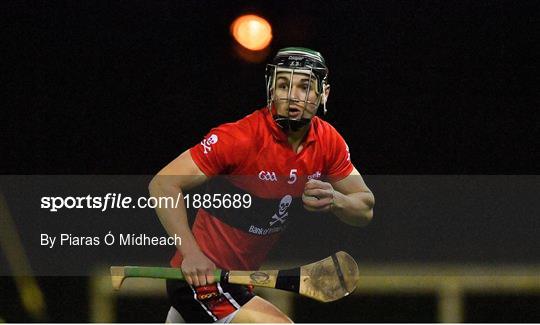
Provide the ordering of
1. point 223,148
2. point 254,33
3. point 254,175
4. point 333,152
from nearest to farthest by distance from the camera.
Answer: point 223,148
point 254,175
point 333,152
point 254,33

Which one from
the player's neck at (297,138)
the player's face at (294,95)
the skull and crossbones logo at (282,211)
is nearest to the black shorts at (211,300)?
the skull and crossbones logo at (282,211)

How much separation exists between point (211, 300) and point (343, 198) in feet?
2.24

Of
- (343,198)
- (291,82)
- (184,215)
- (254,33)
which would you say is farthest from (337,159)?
(254,33)

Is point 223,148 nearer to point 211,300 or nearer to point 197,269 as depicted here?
point 197,269

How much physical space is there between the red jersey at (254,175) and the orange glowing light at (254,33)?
121cm

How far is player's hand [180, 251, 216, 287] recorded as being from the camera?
12.5 feet

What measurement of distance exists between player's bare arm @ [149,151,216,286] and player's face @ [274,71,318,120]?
0.42 m

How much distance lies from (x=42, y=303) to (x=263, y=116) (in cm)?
200

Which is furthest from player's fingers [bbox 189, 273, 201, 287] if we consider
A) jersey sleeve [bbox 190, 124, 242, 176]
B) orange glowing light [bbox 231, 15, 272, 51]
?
orange glowing light [bbox 231, 15, 272, 51]

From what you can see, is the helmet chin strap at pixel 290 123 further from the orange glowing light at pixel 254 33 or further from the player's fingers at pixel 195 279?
the orange glowing light at pixel 254 33

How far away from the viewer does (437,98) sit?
5.44m

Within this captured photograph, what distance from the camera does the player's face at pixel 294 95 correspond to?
3963 millimetres

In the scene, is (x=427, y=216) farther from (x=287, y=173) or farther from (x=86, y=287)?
(x=86, y=287)

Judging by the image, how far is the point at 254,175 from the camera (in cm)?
404
